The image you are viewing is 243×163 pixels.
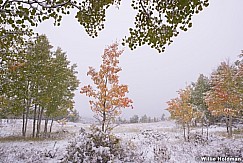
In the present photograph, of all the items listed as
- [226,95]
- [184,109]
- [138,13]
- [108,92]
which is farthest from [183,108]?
[138,13]

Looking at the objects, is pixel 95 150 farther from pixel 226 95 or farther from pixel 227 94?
pixel 227 94

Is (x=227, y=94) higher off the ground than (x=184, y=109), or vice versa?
(x=227, y=94)

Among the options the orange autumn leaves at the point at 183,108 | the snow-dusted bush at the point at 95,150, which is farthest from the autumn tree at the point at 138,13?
the orange autumn leaves at the point at 183,108

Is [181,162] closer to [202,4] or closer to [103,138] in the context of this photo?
[103,138]

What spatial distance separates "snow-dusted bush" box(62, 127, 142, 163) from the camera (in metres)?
8.75

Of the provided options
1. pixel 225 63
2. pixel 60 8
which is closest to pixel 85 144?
pixel 60 8

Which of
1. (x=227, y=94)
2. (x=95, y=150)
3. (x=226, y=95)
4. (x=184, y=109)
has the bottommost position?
(x=95, y=150)

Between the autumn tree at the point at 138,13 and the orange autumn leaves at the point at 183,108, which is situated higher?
the autumn tree at the point at 138,13

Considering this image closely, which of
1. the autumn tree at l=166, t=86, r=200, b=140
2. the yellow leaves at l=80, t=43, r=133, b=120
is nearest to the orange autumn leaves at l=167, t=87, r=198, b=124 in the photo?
the autumn tree at l=166, t=86, r=200, b=140

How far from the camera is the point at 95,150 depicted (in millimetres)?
8867

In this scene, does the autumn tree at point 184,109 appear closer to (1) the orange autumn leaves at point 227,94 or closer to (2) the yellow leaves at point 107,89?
(1) the orange autumn leaves at point 227,94

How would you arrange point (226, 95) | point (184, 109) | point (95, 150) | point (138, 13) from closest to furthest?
point (138, 13)
point (95, 150)
point (226, 95)
point (184, 109)

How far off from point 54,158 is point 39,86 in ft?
30.9

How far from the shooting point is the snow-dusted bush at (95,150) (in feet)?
Answer: 28.7
